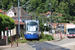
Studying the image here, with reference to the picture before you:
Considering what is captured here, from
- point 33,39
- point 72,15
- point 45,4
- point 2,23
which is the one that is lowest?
point 33,39

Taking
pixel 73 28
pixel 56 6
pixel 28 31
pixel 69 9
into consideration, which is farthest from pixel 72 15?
pixel 28 31

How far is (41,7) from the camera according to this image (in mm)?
141500

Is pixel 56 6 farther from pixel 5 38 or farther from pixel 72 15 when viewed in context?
pixel 5 38

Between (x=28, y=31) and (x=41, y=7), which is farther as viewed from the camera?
(x=41, y=7)

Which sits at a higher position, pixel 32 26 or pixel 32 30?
pixel 32 26

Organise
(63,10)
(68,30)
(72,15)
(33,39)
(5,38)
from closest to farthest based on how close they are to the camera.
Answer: (5,38) → (33,39) → (68,30) → (63,10) → (72,15)

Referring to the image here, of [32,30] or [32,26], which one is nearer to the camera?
[32,30]

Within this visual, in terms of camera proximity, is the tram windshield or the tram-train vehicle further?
the tram windshield

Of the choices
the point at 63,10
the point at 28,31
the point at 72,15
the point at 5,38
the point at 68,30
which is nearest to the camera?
the point at 5,38

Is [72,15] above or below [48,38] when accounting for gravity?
above

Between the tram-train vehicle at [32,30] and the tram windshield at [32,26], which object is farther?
the tram windshield at [32,26]

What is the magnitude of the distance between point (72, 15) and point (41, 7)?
87.6ft

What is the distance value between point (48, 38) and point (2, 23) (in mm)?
9993

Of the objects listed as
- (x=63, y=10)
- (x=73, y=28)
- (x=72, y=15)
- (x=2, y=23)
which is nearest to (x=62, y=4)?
(x=63, y=10)
